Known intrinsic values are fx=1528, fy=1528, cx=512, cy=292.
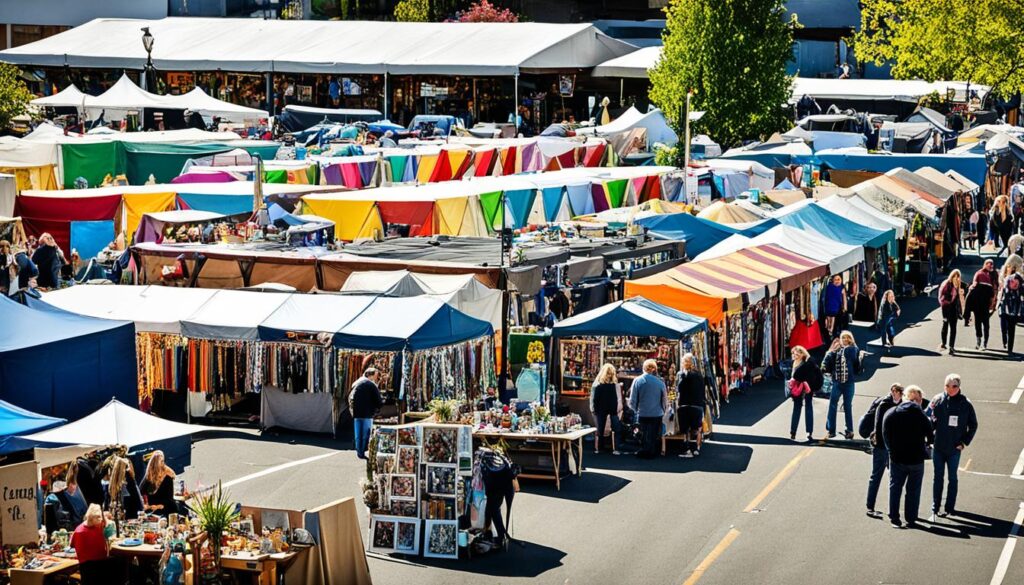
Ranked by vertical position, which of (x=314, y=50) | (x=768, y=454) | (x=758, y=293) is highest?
(x=314, y=50)

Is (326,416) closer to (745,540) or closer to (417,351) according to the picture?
(417,351)

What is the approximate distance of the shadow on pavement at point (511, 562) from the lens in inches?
535

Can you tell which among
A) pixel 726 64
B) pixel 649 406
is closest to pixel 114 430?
pixel 649 406

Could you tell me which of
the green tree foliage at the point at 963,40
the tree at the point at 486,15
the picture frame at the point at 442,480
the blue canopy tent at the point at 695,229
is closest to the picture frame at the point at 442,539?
the picture frame at the point at 442,480

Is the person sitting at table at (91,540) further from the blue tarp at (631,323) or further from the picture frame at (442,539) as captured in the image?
the blue tarp at (631,323)

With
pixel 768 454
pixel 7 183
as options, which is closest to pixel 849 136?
pixel 7 183

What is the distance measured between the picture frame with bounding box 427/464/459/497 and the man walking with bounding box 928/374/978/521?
15.5 ft

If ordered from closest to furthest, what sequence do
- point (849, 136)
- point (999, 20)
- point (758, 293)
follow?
point (758, 293) < point (849, 136) < point (999, 20)

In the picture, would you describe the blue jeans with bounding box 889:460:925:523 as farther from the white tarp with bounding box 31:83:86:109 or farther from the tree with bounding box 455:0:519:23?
the tree with bounding box 455:0:519:23

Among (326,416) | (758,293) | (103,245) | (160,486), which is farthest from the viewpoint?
(103,245)

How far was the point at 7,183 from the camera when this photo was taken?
29.6 metres

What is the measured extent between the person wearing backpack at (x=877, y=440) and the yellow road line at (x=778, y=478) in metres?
1.13

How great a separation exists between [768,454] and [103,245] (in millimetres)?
15837

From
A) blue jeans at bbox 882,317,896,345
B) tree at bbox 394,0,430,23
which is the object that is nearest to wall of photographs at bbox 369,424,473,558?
blue jeans at bbox 882,317,896,345
